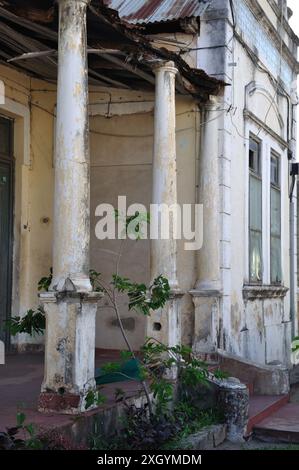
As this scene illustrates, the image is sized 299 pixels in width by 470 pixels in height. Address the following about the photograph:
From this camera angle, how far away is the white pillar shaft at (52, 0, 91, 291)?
219 inches

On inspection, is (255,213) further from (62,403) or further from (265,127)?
(62,403)

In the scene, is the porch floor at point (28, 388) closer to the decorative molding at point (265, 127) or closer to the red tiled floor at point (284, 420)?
the red tiled floor at point (284, 420)

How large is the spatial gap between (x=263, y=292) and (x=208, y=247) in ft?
7.65

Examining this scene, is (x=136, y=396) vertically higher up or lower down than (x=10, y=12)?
lower down

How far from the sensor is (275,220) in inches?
458

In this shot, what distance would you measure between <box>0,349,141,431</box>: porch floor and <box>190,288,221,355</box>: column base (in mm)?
1046

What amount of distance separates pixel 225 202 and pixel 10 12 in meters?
4.04

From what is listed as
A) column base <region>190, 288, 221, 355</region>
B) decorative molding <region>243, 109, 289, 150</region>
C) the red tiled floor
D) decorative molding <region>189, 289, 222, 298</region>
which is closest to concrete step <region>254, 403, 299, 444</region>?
the red tiled floor

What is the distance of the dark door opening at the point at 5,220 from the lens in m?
8.62

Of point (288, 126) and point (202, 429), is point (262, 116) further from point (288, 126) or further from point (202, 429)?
point (202, 429)

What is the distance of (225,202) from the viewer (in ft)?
29.0

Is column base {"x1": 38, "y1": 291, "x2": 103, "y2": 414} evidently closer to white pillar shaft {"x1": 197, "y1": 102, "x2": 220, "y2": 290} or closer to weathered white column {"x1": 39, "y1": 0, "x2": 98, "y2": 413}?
weathered white column {"x1": 39, "y1": 0, "x2": 98, "y2": 413}
